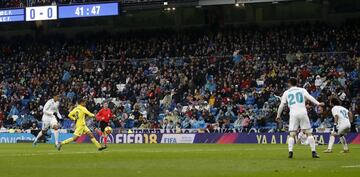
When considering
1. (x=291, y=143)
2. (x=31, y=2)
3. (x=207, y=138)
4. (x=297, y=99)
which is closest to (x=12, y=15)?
(x=31, y=2)

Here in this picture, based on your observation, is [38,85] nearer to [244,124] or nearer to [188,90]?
[188,90]

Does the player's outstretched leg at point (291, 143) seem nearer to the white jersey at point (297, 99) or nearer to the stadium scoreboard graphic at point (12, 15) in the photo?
the white jersey at point (297, 99)

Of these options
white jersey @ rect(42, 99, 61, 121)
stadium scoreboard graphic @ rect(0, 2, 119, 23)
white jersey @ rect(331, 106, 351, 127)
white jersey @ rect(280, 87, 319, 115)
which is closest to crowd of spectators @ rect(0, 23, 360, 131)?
stadium scoreboard graphic @ rect(0, 2, 119, 23)

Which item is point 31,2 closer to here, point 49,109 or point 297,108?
point 49,109

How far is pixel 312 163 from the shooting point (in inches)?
768

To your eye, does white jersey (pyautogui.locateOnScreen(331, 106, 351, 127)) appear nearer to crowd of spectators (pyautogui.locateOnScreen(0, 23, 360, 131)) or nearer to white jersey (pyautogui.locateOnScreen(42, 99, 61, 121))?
crowd of spectators (pyautogui.locateOnScreen(0, 23, 360, 131))

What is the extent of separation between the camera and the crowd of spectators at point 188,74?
45.6 m

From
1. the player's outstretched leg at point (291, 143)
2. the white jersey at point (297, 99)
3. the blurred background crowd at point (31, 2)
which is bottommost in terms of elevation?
the player's outstretched leg at point (291, 143)

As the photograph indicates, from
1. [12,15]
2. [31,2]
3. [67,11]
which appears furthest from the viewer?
[31,2]

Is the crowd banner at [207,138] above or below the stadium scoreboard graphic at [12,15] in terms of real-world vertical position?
below

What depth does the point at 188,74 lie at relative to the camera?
170 ft

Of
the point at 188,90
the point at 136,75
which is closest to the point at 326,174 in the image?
the point at 188,90

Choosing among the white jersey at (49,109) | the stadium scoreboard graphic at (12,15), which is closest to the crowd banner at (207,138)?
the white jersey at (49,109)

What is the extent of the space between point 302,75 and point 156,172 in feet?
99.5
